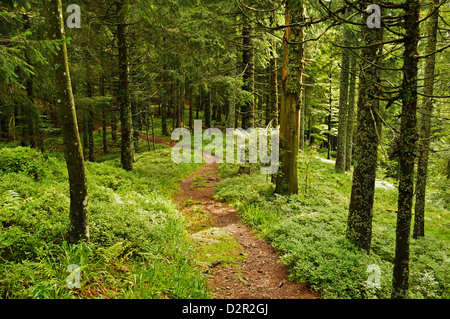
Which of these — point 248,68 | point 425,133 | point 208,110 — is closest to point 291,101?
point 425,133

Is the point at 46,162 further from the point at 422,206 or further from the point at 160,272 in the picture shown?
the point at 422,206

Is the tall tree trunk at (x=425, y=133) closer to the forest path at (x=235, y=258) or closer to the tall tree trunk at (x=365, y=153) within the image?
the tall tree trunk at (x=365, y=153)

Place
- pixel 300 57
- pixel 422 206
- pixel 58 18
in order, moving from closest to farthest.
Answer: pixel 58 18 → pixel 300 57 → pixel 422 206

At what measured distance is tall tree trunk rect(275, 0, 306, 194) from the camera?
28.5ft

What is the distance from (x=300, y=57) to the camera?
8.71m

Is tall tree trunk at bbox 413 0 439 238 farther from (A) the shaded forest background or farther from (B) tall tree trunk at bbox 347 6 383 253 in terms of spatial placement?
(B) tall tree trunk at bbox 347 6 383 253

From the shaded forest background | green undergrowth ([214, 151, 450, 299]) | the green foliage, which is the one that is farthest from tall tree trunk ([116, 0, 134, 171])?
green undergrowth ([214, 151, 450, 299])

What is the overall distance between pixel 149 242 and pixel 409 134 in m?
5.48

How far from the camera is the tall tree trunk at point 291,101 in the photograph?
8672mm

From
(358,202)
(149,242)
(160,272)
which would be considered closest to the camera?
(160,272)

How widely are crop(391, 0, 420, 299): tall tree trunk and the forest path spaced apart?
1.70 metres

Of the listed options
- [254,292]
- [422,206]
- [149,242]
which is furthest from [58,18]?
[422,206]

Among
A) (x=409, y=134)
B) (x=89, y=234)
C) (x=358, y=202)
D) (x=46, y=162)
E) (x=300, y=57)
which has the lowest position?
(x=89, y=234)

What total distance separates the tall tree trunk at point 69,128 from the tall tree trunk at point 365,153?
6.13 metres
